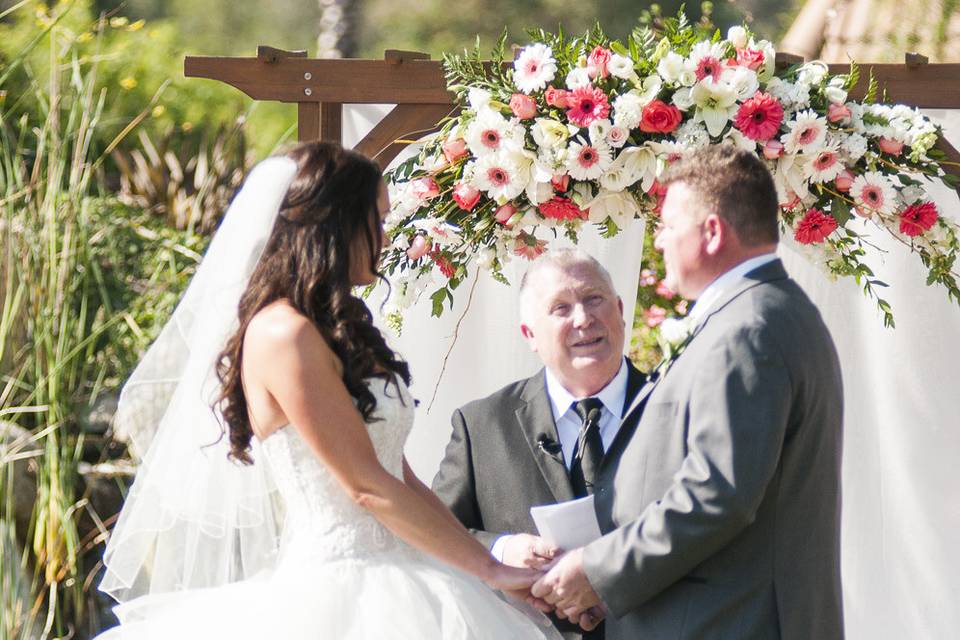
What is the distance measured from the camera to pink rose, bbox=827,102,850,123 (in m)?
3.46

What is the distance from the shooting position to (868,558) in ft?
14.5

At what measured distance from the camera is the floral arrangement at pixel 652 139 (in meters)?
3.37

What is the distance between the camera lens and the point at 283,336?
2.72m

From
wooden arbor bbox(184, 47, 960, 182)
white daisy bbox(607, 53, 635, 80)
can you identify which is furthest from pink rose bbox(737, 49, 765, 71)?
wooden arbor bbox(184, 47, 960, 182)

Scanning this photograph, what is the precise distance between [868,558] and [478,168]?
2.16 m

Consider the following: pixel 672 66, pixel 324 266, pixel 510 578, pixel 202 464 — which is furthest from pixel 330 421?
pixel 672 66

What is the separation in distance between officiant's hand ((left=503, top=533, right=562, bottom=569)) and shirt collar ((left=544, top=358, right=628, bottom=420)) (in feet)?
1.63

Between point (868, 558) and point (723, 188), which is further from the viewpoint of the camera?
point (868, 558)

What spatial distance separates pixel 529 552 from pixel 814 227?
1.31 metres

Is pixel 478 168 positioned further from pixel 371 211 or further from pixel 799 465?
pixel 799 465

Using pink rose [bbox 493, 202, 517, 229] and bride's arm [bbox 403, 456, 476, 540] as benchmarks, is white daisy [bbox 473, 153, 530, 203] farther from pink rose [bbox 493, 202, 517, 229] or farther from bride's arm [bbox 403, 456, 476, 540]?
bride's arm [bbox 403, 456, 476, 540]

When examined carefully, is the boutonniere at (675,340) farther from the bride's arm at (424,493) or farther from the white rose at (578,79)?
the white rose at (578,79)

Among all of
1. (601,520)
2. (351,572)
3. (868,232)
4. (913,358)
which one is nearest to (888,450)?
(913,358)

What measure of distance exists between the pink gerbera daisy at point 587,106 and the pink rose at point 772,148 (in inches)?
17.9
